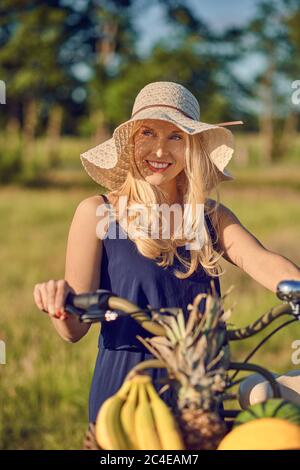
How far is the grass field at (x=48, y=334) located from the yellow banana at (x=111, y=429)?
13.0 ft

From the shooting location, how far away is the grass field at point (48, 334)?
611 centimetres

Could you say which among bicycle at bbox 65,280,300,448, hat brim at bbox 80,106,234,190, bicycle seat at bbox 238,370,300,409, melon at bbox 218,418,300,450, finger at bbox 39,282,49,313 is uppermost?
hat brim at bbox 80,106,234,190

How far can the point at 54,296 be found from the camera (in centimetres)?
205

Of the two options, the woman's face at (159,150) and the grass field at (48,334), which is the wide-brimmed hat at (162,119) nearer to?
the woman's face at (159,150)

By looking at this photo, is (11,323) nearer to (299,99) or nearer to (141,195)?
(299,99)

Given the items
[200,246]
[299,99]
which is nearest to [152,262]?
[200,246]

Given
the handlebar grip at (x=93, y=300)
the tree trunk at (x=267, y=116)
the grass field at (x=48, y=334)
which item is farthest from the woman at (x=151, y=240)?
the tree trunk at (x=267, y=116)

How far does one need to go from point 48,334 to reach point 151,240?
5.72 m

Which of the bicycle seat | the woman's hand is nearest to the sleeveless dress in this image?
the bicycle seat

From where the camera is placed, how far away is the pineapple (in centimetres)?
180

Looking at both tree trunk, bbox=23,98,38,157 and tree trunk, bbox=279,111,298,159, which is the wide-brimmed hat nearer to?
tree trunk, bbox=23,98,38,157

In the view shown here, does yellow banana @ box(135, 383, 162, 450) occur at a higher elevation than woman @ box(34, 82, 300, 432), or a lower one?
lower

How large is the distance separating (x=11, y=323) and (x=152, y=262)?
624cm

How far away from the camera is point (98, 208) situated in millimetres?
2645
